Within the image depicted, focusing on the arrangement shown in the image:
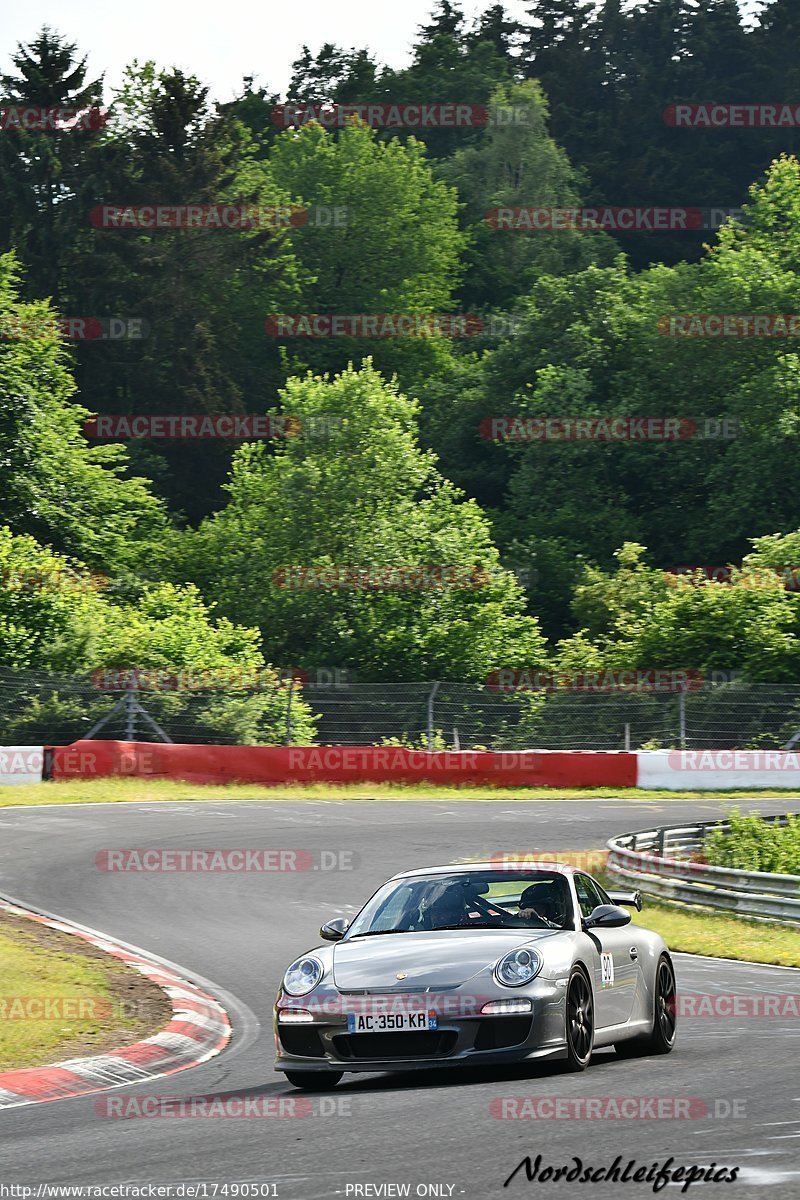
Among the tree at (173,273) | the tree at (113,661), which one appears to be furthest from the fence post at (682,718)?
the tree at (173,273)

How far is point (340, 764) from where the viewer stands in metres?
33.9

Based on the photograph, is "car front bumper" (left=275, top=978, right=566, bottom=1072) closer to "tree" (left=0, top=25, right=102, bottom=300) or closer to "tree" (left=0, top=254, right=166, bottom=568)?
"tree" (left=0, top=254, right=166, bottom=568)

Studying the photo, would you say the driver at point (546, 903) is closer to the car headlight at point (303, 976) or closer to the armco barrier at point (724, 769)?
the car headlight at point (303, 976)

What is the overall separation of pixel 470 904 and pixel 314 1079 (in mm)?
1347

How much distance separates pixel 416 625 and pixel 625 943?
38.7 meters

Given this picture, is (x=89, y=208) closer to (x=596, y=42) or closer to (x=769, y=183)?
(x=769, y=183)

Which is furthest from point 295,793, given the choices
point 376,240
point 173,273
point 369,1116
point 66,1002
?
Answer: point 376,240

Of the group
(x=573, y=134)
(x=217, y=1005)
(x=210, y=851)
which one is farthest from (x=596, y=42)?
(x=217, y=1005)

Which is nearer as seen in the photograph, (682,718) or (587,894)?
(587,894)

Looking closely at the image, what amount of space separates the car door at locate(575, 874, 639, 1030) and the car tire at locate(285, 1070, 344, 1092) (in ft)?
4.88

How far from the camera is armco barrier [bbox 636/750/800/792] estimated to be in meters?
34.8

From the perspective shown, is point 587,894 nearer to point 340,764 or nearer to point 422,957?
point 422,957

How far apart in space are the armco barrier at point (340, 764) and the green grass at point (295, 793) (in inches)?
7.3

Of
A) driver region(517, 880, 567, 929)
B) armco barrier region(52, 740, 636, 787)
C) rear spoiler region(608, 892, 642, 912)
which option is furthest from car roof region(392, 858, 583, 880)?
armco barrier region(52, 740, 636, 787)
